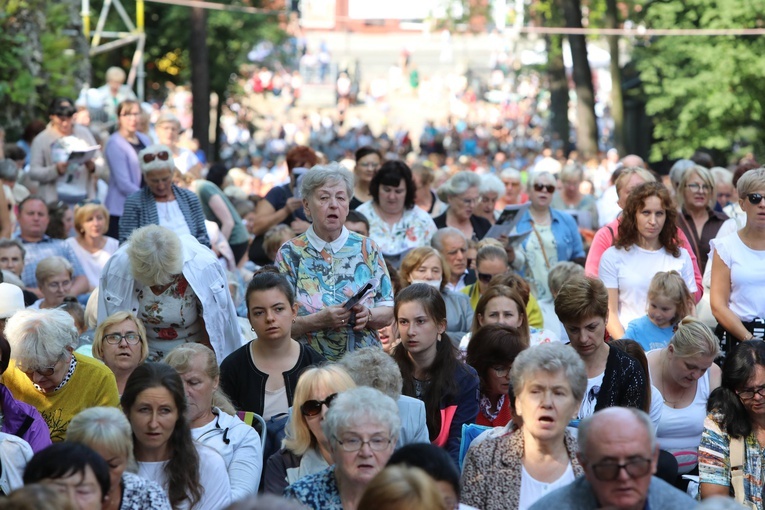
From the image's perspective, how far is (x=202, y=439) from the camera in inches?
255

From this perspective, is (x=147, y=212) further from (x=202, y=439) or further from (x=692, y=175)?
(x=692, y=175)

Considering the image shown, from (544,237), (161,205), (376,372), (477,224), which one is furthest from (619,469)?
(477,224)

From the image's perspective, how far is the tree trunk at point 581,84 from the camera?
27922mm

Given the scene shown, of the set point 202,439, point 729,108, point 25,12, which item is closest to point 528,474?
point 202,439

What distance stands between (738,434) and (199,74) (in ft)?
67.6

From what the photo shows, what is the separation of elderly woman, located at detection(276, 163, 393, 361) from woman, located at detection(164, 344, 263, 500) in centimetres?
99

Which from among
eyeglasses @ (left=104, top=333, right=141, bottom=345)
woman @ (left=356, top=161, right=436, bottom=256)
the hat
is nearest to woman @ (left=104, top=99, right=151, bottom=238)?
woman @ (left=356, top=161, right=436, bottom=256)

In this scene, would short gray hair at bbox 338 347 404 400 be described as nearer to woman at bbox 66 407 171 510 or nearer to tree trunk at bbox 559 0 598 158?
woman at bbox 66 407 171 510

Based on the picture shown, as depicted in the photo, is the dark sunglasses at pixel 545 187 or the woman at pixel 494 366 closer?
the woman at pixel 494 366

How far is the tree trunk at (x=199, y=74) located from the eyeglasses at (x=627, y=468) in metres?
21.8

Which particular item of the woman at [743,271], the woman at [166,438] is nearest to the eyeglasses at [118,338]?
the woman at [166,438]

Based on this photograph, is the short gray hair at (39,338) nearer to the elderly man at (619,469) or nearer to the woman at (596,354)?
the woman at (596,354)

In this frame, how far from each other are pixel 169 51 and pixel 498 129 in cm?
1169

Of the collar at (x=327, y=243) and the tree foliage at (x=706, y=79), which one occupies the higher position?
the tree foliage at (x=706, y=79)
